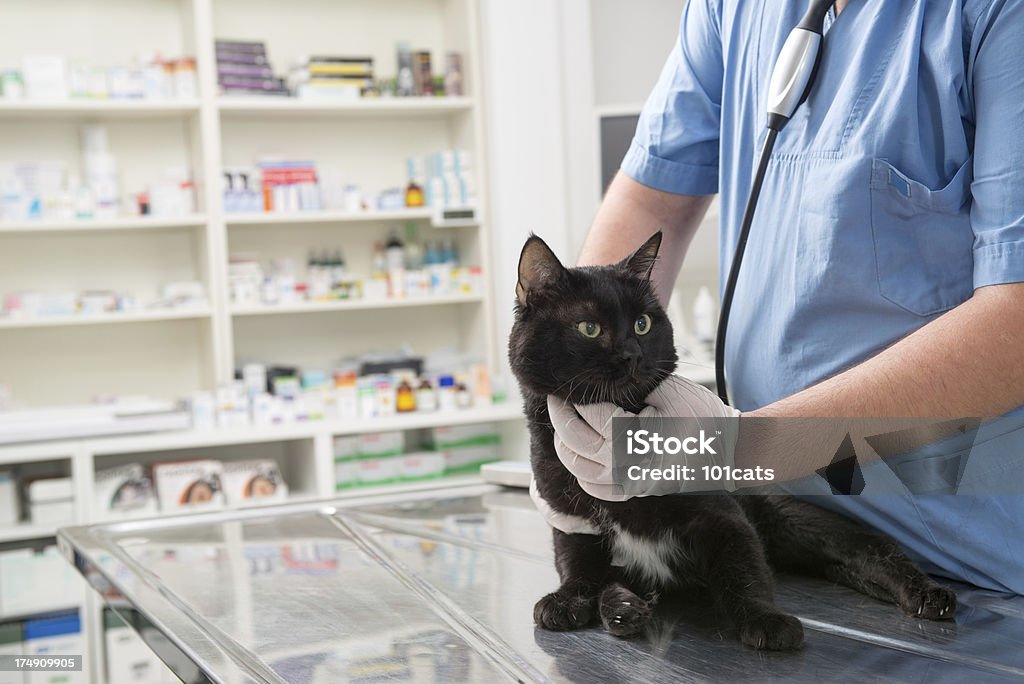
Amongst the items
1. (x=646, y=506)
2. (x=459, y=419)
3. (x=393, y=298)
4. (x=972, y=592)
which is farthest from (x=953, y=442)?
(x=393, y=298)

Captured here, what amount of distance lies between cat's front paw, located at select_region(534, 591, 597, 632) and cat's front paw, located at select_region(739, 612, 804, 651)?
14 centimetres

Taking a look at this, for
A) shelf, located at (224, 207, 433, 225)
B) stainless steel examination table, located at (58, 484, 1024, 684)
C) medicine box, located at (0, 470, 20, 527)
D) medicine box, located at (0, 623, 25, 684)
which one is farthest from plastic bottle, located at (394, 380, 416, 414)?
stainless steel examination table, located at (58, 484, 1024, 684)

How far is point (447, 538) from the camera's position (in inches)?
48.3

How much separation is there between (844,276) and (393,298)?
277 centimetres

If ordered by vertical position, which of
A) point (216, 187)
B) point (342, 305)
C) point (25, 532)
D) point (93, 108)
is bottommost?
point (25, 532)

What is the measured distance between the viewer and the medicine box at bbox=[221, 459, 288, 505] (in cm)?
325

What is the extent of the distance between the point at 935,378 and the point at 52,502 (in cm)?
283

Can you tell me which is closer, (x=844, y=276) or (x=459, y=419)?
(x=844, y=276)

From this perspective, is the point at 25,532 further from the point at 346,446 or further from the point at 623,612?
the point at 623,612

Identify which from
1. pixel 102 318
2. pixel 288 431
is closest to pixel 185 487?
pixel 288 431

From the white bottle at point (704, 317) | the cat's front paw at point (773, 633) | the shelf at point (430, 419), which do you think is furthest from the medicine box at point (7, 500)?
the cat's front paw at point (773, 633)

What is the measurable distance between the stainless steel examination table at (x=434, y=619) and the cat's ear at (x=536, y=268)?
0.98ft

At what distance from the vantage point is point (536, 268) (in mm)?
875

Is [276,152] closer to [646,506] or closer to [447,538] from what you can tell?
[447,538]
